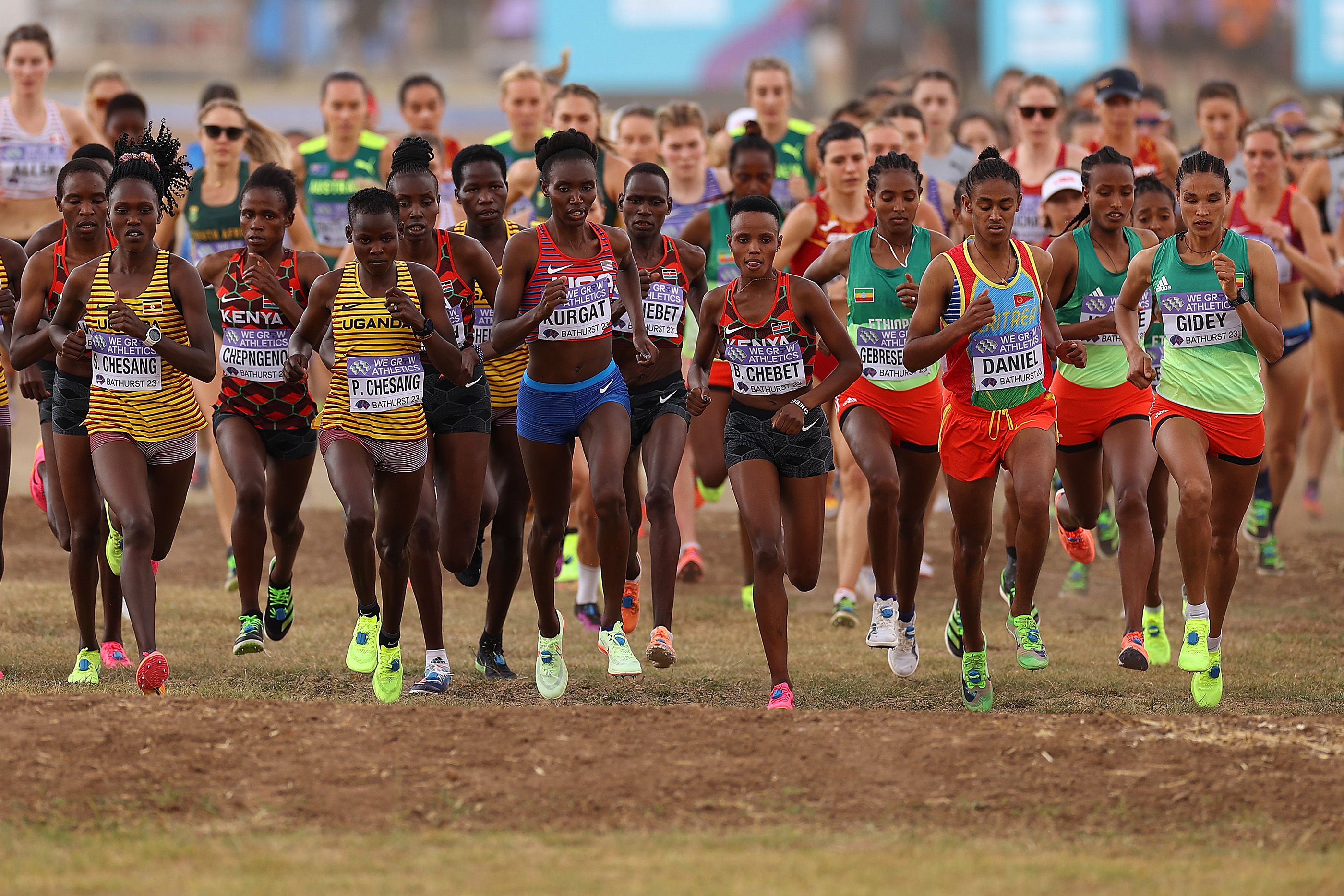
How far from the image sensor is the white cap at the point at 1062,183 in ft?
32.6

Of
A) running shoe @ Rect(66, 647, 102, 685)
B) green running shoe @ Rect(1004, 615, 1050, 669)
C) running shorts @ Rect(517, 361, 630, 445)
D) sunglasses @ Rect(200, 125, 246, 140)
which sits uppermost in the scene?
sunglasses @ Rect(200, 125, 246, 140)

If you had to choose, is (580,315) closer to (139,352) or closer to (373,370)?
(373,370)

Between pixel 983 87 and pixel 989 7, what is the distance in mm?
1340

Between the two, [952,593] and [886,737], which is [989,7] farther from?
[886,737]

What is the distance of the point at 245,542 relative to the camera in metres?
8.41

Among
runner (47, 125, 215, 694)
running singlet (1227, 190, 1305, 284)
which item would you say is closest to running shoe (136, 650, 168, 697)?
runner (47, 125, 215, 694)

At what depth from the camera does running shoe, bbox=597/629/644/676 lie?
7875 millimetres

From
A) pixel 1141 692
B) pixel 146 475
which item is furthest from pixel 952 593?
pixel 146 475

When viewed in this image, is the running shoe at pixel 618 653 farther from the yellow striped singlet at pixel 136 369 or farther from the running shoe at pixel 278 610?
the yellow striped singlet at pixel 136 369

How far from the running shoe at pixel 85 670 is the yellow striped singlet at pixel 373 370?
1594 millimetres

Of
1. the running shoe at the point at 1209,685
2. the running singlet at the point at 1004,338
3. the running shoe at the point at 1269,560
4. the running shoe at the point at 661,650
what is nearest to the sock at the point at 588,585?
the running shoe at the point at 661,650

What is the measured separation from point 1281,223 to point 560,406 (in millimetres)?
5601

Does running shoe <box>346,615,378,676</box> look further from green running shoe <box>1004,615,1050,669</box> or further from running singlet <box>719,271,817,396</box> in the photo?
green running shoe <box>1004,615,1050,669</box>

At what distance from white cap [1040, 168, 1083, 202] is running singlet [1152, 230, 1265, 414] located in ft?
6.33
